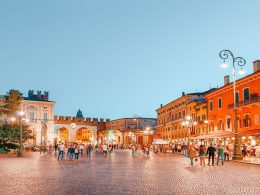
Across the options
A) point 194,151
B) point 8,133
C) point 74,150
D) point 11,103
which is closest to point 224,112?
point 74,150

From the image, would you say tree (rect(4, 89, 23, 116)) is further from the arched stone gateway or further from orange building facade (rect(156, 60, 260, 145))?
the arched stone gateway

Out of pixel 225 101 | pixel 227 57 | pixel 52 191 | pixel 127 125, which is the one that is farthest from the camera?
pixel 127 125

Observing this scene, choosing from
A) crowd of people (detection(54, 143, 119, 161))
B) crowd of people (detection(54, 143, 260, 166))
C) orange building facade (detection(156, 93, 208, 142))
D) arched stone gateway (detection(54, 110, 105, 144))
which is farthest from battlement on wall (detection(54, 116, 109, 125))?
crowd of people (detection(54, 143, 119, 161))

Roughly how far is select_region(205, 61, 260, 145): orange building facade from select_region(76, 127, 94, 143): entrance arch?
2388 inches

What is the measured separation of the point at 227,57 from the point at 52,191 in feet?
67.5

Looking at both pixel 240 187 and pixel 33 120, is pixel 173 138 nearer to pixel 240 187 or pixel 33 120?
pixel 33 120

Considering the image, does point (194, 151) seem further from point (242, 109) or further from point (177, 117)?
point (177, 117)

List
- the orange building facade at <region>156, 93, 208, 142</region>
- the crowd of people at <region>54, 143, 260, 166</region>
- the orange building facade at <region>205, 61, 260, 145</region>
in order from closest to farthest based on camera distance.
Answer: the crowd of people at <region>54, 143, 260, 166</region> < the orange building facade at <region>205, 61, 260, 145</region> < the orange building facade at <region>156, 93, 208, 142</region>

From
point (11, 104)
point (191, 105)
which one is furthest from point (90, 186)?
point (191, 105)

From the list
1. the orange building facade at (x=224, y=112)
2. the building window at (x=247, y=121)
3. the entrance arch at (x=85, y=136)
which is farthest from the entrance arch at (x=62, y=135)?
the building window at (x=247, y=121)

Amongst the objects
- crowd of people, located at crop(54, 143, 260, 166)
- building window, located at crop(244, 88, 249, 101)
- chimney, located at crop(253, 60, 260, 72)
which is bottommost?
crowd of people, located at crop(54, 143, 260, 166)

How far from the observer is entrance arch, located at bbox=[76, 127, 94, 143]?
355 feet

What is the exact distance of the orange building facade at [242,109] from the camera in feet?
126

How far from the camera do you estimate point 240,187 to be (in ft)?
40.9
